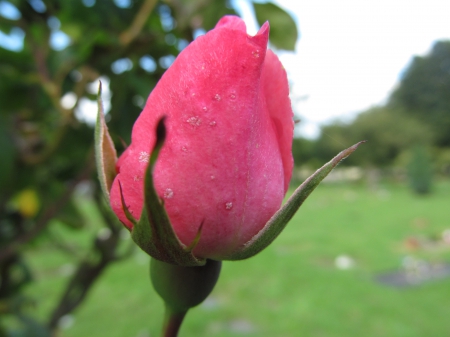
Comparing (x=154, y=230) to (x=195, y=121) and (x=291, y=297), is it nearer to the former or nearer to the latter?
(x=195, y=121)

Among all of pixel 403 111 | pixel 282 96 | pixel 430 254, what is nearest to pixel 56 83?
pixel 282 96

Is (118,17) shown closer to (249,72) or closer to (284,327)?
(249,72)

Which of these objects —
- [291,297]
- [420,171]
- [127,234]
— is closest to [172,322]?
[127,234]

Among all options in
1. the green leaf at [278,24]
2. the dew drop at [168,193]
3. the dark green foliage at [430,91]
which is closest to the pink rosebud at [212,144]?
the dew drop at [168,193]

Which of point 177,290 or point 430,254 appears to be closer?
point 177,290

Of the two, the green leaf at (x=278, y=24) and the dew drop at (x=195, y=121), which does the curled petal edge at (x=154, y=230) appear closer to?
the dew drop at (x=195, y=121)

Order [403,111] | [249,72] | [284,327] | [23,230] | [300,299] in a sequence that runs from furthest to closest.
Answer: [403,111], [300,299], [284,327], [23,230], [249,72]

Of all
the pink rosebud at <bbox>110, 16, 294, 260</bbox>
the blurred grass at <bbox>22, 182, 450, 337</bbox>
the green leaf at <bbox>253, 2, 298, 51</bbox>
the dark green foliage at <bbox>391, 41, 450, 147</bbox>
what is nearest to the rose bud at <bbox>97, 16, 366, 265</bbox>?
the pink rosebud at <bbox>110, 16, 294, 260</bbox>
